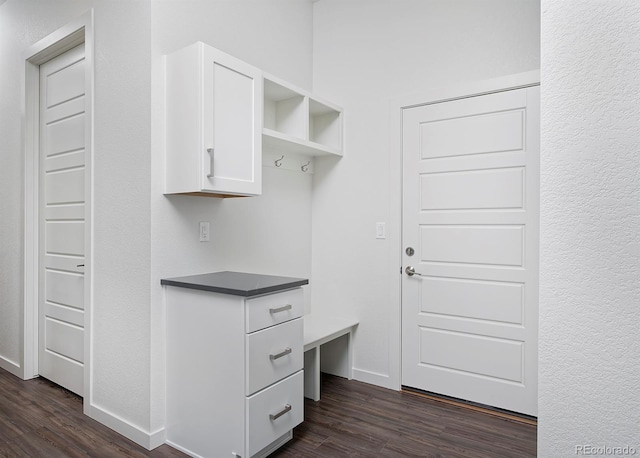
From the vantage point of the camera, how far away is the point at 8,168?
3.04m

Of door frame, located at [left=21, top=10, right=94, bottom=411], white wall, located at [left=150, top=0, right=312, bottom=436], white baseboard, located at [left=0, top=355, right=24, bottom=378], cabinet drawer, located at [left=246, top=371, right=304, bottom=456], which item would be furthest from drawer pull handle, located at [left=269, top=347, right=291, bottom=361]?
white baseboard, located at [left=0, top=355, right=24, bottom=378]

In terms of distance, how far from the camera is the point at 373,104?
116 inches

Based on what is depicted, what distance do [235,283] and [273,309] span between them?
0.75 ft

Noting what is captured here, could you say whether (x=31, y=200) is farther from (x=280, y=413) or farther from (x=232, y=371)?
(x=280, y=413)

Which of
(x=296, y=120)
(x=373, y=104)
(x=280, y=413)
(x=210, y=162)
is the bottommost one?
(x=280, y=413)

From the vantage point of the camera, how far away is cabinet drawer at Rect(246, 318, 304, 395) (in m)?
1.81

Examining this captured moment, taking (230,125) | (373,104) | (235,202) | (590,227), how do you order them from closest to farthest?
(590,227) → (230,125) → (235,202) → (373,104)

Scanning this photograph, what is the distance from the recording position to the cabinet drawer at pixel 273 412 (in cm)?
182

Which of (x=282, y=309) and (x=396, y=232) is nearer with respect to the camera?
(x=282, y=309)

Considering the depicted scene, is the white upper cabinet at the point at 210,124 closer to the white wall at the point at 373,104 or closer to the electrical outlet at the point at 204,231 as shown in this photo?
the electrical outlet at the point at 204,231

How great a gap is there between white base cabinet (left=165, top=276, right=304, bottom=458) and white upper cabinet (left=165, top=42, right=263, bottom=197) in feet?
1.88

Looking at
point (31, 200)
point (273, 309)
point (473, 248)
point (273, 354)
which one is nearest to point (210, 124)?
point (273, 309)

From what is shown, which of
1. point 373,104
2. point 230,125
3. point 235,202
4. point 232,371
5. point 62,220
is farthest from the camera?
point 373,104

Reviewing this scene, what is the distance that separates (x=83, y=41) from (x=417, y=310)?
9.29 ft
